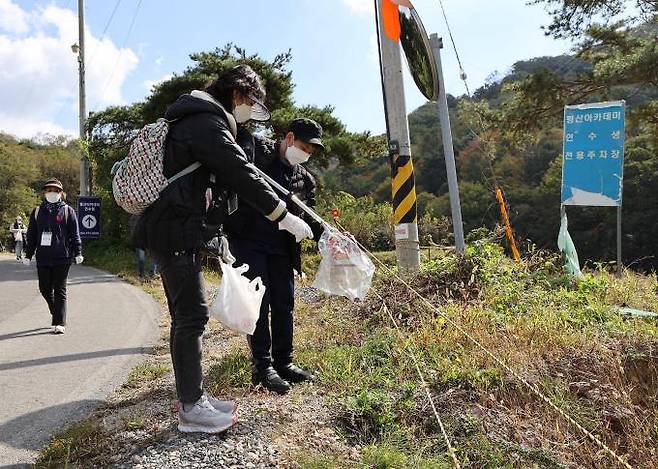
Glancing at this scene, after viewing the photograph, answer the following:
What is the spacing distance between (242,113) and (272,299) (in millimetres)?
1302

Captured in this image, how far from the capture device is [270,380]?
353 centimetres

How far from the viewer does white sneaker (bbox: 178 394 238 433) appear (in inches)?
111

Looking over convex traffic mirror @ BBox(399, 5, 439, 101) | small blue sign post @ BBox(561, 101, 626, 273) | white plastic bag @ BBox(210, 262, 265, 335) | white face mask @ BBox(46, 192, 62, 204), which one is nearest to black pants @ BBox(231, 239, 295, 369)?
white plastic bag @ BBox(210, 262, 265, 335)

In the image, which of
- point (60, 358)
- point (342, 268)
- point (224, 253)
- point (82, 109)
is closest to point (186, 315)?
point (224, 253)

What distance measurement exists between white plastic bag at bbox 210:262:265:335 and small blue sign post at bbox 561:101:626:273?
614 cm

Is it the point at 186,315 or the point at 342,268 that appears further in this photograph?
the point at 342,268

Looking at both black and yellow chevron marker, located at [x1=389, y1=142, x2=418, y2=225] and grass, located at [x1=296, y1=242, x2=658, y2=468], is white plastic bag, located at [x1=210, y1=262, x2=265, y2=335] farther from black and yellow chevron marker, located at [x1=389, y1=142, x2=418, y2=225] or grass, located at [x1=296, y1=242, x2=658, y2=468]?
black and yellow chevron marker, located at [x1=389, y1=142, x2=418, y2=225]

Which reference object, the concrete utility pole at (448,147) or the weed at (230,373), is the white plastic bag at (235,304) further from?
the concrete utility pole at (448,147)

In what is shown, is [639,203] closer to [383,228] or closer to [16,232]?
[383,228]

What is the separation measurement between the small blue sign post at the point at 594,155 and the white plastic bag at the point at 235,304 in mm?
6145

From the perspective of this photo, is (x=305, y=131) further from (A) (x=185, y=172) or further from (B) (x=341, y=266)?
(A) (x=185, y=172)

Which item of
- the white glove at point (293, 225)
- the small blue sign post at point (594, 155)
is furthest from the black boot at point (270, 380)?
the small blue sign post at point (594, 155)

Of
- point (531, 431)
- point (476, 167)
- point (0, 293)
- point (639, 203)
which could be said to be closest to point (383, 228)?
point (0, 293)

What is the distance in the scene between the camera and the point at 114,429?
3031mm
